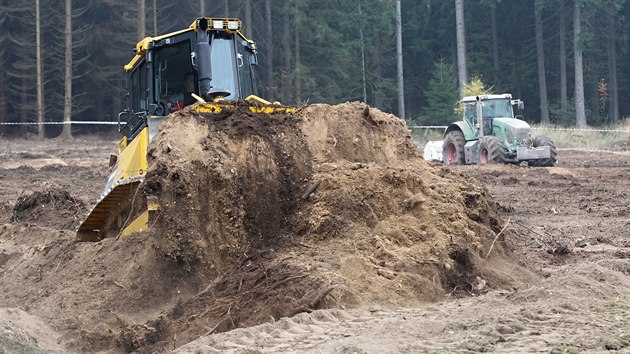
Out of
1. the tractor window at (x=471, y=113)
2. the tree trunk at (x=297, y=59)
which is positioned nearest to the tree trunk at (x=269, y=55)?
the tree trunk at (x=297, y=59)

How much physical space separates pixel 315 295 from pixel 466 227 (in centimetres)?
217

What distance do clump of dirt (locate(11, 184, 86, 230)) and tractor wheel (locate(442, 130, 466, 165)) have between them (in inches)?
569

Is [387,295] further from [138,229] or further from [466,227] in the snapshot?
[138,229]

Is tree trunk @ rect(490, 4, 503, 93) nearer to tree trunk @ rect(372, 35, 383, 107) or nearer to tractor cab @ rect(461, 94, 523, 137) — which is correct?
tree trunk @ rect(372, 35, 383, 107)

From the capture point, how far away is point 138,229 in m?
9.53

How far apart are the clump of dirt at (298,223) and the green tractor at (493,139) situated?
16.2 meters

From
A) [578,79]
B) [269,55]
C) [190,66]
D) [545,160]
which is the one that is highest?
[269,55]

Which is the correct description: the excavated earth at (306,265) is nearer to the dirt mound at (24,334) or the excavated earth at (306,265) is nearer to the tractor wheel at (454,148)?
the dirt mound at (24,334)

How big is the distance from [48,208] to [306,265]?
327 inches

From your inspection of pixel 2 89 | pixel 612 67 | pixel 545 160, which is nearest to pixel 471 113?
pixel 545 160

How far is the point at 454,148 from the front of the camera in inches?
1091

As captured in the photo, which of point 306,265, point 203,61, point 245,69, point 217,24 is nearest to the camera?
point 306,265

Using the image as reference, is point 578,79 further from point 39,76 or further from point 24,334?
point 24,334

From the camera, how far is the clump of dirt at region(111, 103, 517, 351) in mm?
7809
